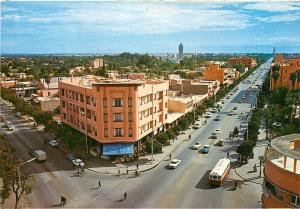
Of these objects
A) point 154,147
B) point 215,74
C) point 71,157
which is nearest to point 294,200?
point 154,147

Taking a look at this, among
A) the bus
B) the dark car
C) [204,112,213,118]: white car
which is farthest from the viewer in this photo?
[204,112,213,118]: white car

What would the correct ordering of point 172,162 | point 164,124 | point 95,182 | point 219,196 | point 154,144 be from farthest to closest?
point 164,124
point 154,144
point 172,162
point 95,182
point 219,196

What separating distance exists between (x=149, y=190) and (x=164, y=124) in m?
21.4

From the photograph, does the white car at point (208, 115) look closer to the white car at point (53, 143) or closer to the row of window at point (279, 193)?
the white car at point (53, 143)

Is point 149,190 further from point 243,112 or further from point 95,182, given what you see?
point 243,112

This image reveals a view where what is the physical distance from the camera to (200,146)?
5131 cm

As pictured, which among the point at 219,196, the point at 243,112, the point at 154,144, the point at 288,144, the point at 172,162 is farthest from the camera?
the point at 243,112

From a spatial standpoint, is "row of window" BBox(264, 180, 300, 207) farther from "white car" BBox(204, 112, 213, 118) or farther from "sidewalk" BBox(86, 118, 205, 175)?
"white car" BBox(204, 112, 213, 118)

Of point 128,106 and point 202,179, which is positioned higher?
point 128,106

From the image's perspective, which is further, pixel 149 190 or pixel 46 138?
pixel 46 138

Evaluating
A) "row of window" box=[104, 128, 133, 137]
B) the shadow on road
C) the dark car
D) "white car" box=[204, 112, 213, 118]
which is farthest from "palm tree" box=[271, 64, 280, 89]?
the dark car

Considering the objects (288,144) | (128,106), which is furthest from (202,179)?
(288,144)

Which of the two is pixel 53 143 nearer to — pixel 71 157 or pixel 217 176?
pixel 71 157

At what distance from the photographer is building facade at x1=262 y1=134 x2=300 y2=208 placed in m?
17.5
